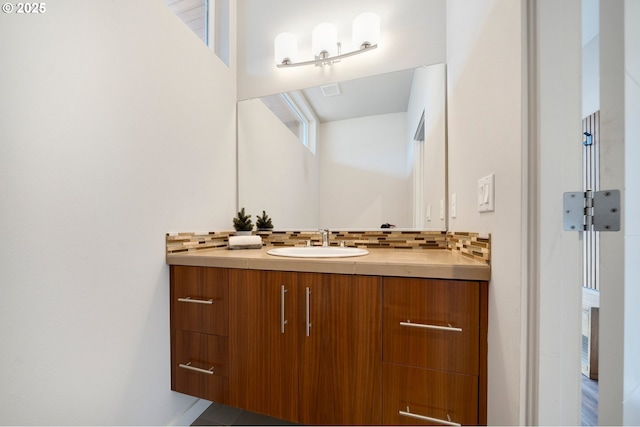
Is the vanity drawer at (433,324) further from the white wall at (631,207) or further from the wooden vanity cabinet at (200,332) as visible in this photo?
the wooden vanity cabinet at (200,332)

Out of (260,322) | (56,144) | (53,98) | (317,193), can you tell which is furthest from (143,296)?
(317,193)

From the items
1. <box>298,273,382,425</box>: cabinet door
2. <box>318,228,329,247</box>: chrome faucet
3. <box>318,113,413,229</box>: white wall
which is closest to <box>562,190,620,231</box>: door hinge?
<box>298,273,382,425</box>: cabinet door

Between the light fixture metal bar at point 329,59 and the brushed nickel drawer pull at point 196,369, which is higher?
the light fixture metal bar at point 329,59

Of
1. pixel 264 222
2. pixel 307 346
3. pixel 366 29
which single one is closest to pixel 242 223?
pixel 264 222

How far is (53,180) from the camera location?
80cm

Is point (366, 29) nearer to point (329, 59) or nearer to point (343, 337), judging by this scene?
point (329, 59)

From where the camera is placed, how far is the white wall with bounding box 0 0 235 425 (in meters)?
0.73

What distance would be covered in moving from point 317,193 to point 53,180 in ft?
4.03

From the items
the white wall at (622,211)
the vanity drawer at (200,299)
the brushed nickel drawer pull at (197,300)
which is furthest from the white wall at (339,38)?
the brushed nickel drawer pull at (197,300)

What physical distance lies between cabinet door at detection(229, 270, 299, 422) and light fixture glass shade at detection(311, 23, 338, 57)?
4.63 ft

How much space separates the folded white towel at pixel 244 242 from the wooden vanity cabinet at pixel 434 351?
2.86ft

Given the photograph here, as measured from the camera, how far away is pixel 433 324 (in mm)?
839

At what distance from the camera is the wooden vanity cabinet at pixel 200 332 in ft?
3.59

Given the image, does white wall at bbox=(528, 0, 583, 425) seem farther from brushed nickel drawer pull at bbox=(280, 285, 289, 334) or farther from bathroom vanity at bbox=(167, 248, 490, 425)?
brushed nickel drawer pull at bbox=(280, 285, 289, 334)
